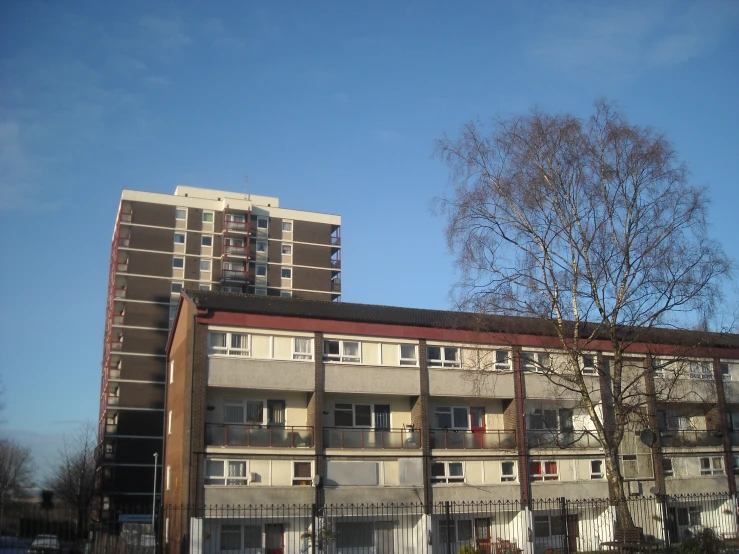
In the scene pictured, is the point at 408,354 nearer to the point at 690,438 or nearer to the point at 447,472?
the point at 447,472

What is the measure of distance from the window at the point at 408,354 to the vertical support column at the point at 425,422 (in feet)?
0.78

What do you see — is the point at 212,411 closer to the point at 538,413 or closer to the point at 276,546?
the point at 276,546

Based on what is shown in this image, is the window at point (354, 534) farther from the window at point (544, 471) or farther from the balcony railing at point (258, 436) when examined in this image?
the window at point (544, 471)

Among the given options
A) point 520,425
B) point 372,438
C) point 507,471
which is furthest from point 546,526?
point 372,438

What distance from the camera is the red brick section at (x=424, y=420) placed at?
35.1m

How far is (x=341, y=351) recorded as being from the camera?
117 feet

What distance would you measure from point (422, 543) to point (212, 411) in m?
10.6

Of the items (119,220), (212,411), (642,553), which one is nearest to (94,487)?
(119,220)

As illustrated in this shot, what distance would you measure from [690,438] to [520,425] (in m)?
10.2

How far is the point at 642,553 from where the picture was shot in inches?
931

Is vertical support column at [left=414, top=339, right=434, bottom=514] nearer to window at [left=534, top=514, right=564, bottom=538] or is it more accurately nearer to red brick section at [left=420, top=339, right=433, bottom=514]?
red brick section at [left=420, top=339, right=433, bottom=514]

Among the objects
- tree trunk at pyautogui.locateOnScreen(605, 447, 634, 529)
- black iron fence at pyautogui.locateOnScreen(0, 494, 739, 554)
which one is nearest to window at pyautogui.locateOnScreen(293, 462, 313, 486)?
black iron fence at pyautogui.locateOnScreen(0, 494, 739, 554)

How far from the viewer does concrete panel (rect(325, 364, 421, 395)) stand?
3503 cm

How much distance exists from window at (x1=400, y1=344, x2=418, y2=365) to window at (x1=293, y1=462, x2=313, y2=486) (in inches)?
259
